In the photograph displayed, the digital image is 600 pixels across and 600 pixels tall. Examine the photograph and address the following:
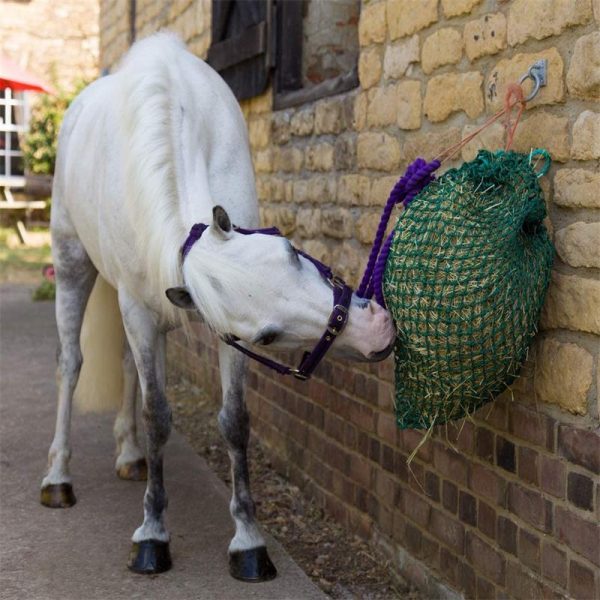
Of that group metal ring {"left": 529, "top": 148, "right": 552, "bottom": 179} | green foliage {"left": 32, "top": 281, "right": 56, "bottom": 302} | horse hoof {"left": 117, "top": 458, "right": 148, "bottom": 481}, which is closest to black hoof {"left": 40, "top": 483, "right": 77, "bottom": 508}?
horse hoof {"left": 117, "top": 458, "right": 148, "bottom": 481}

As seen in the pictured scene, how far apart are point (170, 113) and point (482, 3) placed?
3.38 feet

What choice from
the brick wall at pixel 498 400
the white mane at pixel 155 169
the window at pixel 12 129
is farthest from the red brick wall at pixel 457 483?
the window at pixel 12 129

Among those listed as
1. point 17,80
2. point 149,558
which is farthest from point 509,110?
point 17,80

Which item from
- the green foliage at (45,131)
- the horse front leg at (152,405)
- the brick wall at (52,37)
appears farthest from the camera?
the brick wall at (52,37)

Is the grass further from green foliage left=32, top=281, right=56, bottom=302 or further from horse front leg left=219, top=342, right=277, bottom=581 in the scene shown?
horse front leg left=219, top=342, right=277, bottom=581

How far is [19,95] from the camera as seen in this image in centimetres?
1558

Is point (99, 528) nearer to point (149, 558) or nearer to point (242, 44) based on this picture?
point (149, 558)

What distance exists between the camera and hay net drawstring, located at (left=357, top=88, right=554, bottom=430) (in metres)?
2.56

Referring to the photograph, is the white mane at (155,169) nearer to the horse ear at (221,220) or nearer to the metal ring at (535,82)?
the horse ear at (221,220)

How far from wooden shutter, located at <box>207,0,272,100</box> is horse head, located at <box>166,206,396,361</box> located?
2.50m

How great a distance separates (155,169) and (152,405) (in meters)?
0.97

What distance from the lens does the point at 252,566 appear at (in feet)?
11.3

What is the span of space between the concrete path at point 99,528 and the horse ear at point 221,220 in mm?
1256

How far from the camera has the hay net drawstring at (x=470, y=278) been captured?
2564 mm
